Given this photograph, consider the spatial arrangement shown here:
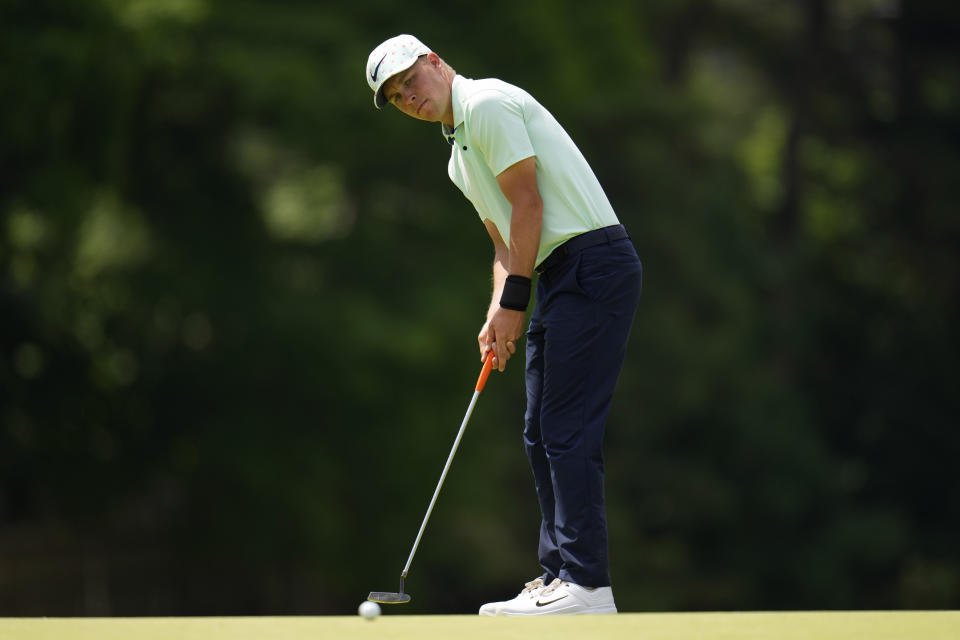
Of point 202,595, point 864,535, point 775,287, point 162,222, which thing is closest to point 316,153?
point 162,222

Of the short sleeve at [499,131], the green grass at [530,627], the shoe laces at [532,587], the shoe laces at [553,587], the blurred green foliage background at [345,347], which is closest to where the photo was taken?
the green grass at [530,627]

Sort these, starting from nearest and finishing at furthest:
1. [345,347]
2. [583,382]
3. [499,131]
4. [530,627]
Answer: [530,627] → [499,131] → [583,382] → [345,347]

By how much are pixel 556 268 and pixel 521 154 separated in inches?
14.2

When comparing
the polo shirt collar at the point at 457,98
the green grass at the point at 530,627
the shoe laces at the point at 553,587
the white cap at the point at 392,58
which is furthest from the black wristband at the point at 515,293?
the green grass at the point at 530,627

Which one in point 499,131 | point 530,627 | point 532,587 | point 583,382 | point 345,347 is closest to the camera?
point 530,627

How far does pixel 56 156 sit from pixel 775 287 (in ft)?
28.8

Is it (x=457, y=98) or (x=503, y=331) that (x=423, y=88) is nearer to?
(x=457, y=98)

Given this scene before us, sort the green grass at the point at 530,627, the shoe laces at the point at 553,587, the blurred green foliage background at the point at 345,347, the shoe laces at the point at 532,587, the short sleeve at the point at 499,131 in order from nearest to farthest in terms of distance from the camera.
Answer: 1. the green grass at the point at 530,627
2. the short sleeve at the point at 499,131
3. the shoe laces at the point at 553,587
4. the shoe laces at the point at 532,587
5. the blurred green foliage background at the point at 345,347

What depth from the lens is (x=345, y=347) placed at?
12.5m

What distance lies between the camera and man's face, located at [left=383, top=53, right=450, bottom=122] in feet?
12.3

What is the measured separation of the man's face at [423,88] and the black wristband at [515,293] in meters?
0.47

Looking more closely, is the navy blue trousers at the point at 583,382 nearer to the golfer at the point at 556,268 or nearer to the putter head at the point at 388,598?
the golfer at the point at 556,268

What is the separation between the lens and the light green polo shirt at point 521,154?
3617 mm

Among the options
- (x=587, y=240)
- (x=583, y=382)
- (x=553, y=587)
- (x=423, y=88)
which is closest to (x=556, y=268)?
(x=587, y=240)
